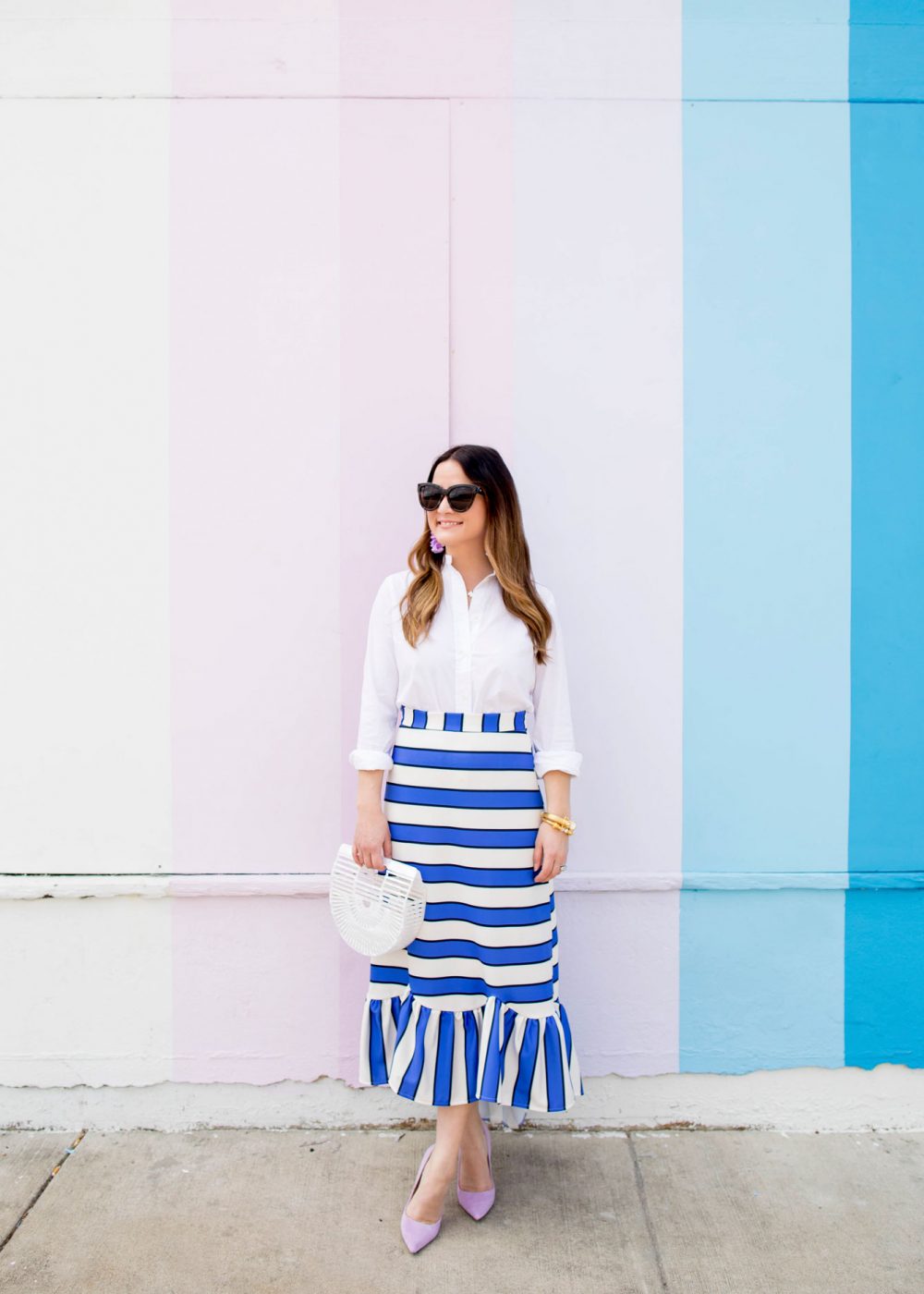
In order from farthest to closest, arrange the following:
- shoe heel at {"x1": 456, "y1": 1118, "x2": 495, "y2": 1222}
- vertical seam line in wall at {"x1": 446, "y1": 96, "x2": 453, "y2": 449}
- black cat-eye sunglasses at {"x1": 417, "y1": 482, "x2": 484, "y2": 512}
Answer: vertical seam line in wall at {"x1": 446, "y1": 96, "x2": 453, "y2": 449} < shoe heel at {"x1": 456, "y1": 1118, "x2": 495, "y2": 1222} < black cat-eye sunglasses at {"x1": 417, "y1": 482, "x2": 484, "y2": 512}

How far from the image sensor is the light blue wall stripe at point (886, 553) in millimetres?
2941

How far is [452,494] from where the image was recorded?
243 cm

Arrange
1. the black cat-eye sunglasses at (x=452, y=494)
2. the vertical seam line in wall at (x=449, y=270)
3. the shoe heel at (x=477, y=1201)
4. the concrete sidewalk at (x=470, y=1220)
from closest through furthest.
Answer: the concrete sidewalk at (x=470, y=1220) < the black cat-eye sunglasses at (x=452, y=494) < the shoe heel at (x=477, y=1201) < the vertical seam line in wall at (x=449, y=270)

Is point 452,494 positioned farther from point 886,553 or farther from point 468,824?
point 886,553

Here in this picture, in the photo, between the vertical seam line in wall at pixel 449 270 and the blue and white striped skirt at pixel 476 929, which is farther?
the vertical seam line in wall at pixel 449 270

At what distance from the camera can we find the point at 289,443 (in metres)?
2.95

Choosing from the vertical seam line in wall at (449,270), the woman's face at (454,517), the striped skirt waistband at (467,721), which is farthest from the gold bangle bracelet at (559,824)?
the vertical seam line in wall at (449,270)

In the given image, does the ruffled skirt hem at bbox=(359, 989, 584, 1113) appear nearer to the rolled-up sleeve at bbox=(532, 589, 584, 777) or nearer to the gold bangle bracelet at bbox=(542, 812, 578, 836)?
the gold bangle bracelet at bbox=(542, 812, 578, 836)

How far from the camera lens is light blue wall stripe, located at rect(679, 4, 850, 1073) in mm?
2951

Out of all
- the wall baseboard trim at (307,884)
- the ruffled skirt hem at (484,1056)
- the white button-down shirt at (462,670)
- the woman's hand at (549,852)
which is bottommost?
the ruffled skirt hem at (484,1056)

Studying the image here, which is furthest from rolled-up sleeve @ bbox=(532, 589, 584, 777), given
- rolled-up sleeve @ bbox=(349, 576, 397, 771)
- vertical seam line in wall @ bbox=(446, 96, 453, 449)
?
vertical seam line in wall @ bbox=(446, 96, 453, 449)

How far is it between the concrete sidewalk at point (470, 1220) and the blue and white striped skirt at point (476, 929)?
0.36 metres

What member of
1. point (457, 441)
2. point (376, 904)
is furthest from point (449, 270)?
point (376, 904)

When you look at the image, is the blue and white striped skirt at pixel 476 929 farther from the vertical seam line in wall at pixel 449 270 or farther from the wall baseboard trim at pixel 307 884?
the vertical seam line in wall at pixel 449 270
